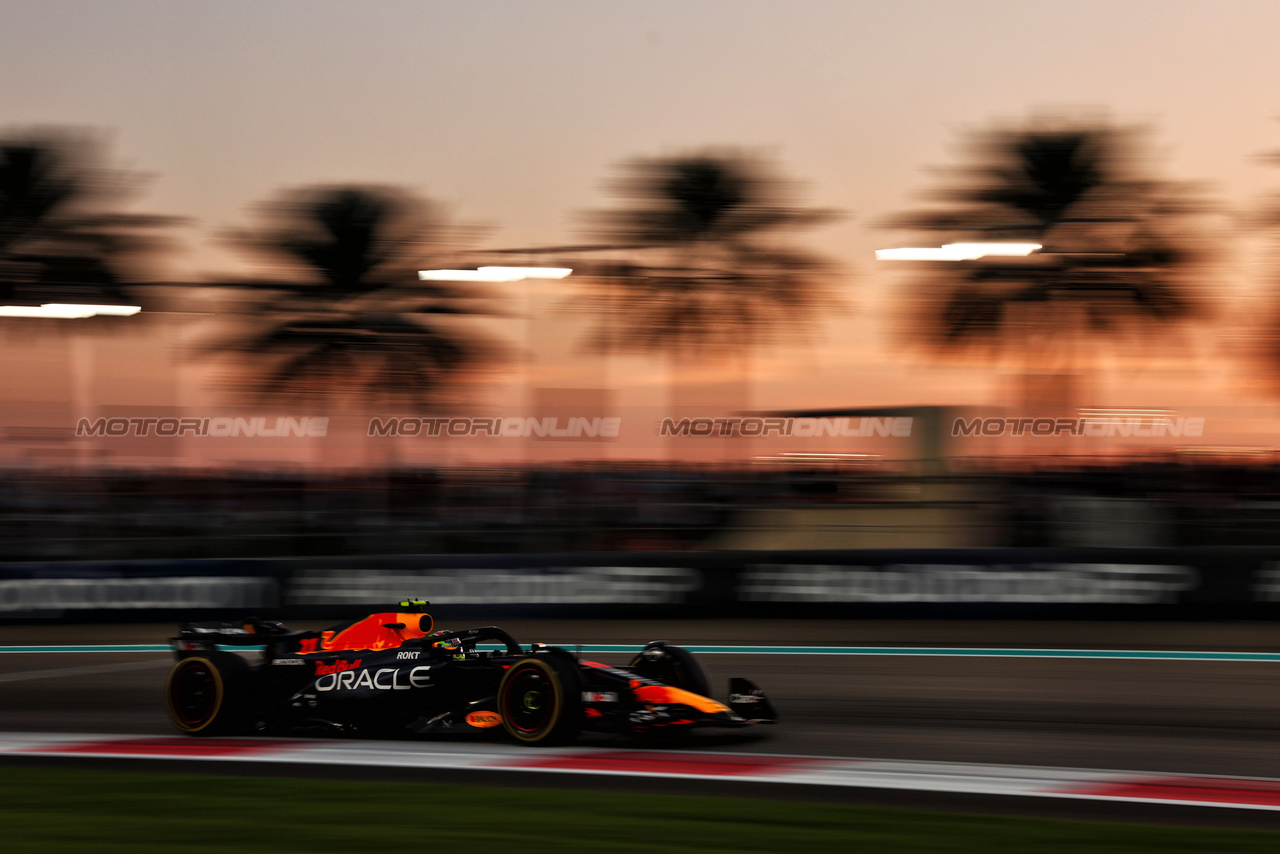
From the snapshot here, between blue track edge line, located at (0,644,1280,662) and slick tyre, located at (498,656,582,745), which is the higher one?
slick tyre, located at (498,656,582,745)

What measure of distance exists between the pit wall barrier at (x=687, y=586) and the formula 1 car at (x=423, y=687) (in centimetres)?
746

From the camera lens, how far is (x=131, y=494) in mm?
16812

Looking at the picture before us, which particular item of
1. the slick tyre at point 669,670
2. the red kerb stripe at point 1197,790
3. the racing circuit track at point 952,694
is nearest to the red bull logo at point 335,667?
the racing circuit track at point 952,694

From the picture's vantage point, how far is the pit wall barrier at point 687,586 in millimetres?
14758

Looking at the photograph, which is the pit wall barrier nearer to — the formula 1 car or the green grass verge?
the formula 1 car

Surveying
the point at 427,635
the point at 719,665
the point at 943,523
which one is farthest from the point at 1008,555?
the point at 427,635

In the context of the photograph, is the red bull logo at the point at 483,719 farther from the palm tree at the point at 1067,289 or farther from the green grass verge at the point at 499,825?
the palm tree at the point at 1067,289

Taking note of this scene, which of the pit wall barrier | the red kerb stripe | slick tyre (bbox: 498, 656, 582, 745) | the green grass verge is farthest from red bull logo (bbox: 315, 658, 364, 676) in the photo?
the pit wall barrier

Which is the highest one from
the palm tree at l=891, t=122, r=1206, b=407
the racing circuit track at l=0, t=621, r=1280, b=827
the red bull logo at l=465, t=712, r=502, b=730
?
the palm tree at l=891, t=122, r=1206, b=407

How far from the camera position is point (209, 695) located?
329 inches

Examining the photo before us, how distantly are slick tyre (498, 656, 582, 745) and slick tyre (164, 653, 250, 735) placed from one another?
1736mm

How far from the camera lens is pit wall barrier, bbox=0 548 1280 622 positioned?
14.8 m

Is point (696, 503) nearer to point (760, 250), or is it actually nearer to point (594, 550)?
point (594, 550)

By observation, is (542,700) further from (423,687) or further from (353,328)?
(353,328)
